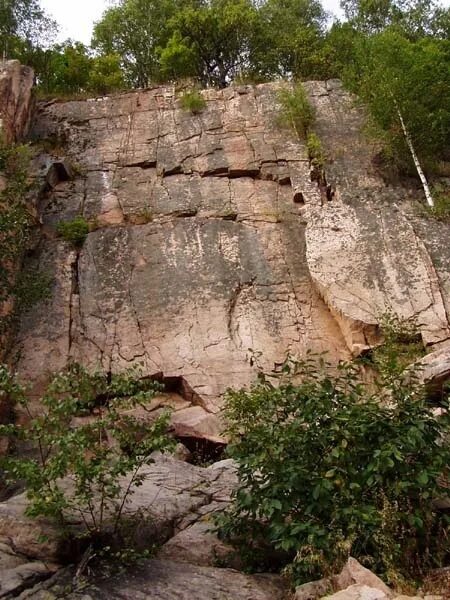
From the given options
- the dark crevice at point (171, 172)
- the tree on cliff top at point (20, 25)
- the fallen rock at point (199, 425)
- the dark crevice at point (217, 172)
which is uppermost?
the tree on cliff top at point (20, 25)

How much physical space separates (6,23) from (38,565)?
20.2 metres

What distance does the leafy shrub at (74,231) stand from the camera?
15.0 metres

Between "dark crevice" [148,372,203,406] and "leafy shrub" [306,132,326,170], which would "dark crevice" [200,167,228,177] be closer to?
"leafy shrub" [306,132,326,170]

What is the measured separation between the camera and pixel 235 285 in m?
13.8

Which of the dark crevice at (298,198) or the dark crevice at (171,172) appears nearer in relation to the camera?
the dark crevice at (298,198)

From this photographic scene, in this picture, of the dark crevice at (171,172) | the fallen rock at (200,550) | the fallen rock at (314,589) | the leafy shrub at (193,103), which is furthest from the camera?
the leafy shrub at (193,103)

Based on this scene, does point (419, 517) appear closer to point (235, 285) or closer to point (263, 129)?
point (235, 285)

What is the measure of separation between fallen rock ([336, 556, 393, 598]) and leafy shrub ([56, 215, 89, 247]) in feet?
35.7

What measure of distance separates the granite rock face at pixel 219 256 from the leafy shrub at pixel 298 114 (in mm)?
288

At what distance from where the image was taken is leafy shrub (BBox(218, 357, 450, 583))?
6.16 m

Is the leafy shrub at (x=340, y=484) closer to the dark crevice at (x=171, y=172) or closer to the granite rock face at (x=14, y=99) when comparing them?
the dark crevice at (x=171, y=172)

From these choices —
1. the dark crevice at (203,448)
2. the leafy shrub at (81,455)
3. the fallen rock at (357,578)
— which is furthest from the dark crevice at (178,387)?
the fallen rock at (357,578)

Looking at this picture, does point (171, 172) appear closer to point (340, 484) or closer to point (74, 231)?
point (74, 231)

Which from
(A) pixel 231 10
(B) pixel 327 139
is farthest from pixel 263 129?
(A) pixel 231 10
